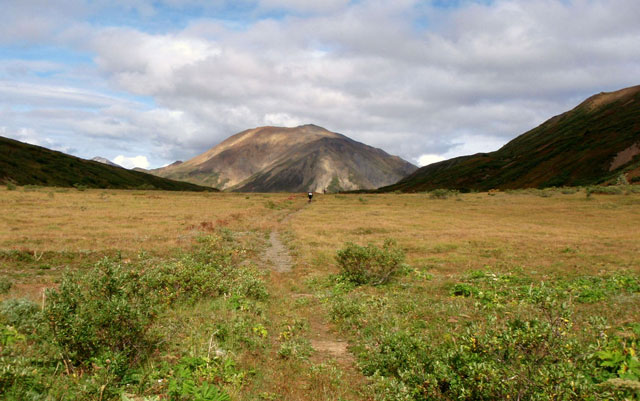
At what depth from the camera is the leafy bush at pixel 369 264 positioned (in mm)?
17328

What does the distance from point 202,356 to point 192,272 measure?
6.35 m

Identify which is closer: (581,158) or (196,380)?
(196,380)

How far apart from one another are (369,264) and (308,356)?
9185 millimetres

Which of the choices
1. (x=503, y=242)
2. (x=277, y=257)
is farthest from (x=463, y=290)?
(x=503, y=242)

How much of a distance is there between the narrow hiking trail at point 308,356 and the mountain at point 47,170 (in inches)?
5989

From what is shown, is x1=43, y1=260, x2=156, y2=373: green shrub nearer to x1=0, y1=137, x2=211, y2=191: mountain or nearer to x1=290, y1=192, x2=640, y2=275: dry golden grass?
x1=290, y1=192, x2=640, y2=275: dry golden grass

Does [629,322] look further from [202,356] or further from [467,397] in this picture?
[202,356]

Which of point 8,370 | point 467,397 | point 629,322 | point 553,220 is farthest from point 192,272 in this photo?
point 553,220

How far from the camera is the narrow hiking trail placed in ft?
24.4

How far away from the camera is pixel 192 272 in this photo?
13.5m

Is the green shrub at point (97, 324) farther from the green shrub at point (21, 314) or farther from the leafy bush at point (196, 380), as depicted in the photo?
the green shrub at point (21, 314)

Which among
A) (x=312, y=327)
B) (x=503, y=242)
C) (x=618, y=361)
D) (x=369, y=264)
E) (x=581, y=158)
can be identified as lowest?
(x=312, y=327)

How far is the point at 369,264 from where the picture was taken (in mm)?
17812

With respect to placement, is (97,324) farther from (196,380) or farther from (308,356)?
(308,356)
